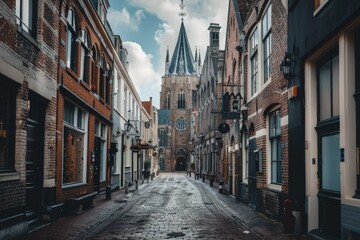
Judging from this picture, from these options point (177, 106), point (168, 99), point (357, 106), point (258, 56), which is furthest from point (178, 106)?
point (357, 106)

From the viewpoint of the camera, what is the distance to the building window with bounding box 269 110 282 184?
1200cm

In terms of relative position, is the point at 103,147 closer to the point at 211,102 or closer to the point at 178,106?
the point at 211,102

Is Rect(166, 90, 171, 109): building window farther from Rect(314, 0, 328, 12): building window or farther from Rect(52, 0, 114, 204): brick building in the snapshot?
Rect(314, 0, 328, 12): building window

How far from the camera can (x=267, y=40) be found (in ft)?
44.3

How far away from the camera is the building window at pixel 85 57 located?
1580 centimetres

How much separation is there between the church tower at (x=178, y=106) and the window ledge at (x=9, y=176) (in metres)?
76.0

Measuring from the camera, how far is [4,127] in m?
Result: 8.47

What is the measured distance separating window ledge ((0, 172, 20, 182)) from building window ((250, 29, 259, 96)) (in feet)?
29.3

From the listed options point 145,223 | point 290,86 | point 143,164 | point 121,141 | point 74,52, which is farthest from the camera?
point 143,164

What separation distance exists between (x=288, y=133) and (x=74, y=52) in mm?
7842

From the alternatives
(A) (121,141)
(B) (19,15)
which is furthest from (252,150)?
(A) (121,141)

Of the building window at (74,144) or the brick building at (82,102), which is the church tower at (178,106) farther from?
the building window at (74,144)

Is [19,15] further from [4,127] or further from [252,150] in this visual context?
[252,150]

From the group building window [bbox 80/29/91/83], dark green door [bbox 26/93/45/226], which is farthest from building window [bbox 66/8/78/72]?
dark green door [bbox 26/93/45/226]
